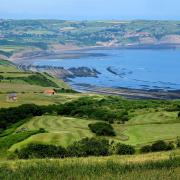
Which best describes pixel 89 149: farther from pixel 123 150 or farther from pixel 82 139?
pixel 82 139

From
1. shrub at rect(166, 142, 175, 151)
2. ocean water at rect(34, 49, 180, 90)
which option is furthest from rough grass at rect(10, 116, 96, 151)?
ocean water at rect(34, 49, 180, 90)

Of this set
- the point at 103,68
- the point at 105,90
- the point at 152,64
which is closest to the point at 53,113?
the point at 105,90

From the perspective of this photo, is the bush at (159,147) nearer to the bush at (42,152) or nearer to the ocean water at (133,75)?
the bush at (42,152)

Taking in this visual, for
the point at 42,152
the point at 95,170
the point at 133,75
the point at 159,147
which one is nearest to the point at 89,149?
the point at 42,152

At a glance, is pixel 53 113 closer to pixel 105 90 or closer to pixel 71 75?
pixel 105 90

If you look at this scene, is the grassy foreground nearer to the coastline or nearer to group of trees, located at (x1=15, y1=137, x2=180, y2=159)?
group of trees, located at (x1=15, y1=137, x2=180, y2=159)

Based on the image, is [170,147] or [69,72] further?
[69,72]

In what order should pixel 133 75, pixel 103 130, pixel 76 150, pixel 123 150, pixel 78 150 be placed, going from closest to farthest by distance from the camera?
pixel 78 150 → pixel 76 150 → pixel 123 150 → pixel 103 130 → pixel 133 75

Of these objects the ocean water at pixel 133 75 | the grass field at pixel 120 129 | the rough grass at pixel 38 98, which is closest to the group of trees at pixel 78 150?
the grass field at pixel 120 129
